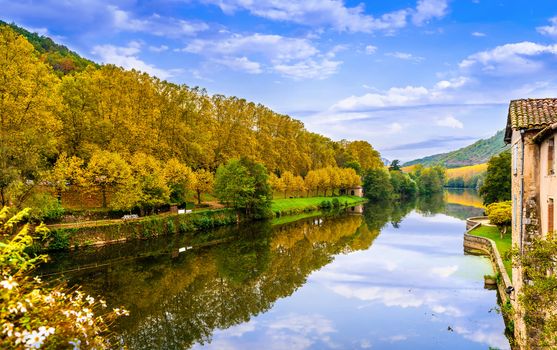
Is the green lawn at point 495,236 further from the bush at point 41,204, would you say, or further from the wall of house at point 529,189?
the bush at point 41,204

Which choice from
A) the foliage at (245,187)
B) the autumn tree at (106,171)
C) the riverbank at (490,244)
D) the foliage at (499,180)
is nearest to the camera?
the riverbank at (490,244)

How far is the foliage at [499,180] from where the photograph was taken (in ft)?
144

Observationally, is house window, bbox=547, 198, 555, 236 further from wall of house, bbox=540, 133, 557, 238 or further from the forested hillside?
the forested hillside

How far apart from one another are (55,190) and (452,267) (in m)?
34.1

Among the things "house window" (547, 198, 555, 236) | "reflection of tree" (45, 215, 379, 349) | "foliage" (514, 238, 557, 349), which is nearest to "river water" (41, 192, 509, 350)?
"reflection of tree" (45, 215, 379, 349)

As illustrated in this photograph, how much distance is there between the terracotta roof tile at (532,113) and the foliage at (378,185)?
87307 mm

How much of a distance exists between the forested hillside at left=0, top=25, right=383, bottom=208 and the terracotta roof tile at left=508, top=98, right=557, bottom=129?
2968 cm

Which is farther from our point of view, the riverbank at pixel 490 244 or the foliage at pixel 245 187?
the foliage at pixel 245 187

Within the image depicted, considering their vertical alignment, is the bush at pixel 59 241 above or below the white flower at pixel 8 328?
below

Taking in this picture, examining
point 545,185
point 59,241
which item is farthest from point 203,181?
point 545,185

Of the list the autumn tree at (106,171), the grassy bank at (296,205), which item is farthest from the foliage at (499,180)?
the autumn tree at (106,171)

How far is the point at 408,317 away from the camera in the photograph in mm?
19625

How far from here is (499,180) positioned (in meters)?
44.8

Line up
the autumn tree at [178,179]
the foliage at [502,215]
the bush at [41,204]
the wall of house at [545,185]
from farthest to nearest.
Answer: the autumn tree at [178,179], the foliage at [502,215], the bush at [41,204], the wall of house at [545,185]
